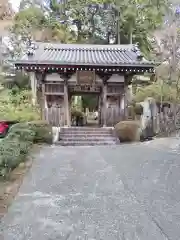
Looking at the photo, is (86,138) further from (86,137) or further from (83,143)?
(83,143)

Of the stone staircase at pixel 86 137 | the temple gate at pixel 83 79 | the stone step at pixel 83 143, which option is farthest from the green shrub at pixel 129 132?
the temple gate at pixel 83 79

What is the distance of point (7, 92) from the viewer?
72.0ft

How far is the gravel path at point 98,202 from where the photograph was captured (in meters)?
3.68

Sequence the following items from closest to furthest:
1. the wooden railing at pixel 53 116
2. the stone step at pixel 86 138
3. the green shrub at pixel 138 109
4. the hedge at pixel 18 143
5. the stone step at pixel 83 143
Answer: the hedge at pixel 18 143 < the stone step at pixel 83 143 < the stone step at pixel 86 138 < the green shrub at pixel 138 109 < the wooden railing at pixel 53 116

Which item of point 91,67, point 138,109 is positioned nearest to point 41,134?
point 91,67

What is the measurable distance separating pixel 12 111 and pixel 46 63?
3565 millimetres

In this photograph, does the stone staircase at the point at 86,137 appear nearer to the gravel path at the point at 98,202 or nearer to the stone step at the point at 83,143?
the stone step at the point at 83,143

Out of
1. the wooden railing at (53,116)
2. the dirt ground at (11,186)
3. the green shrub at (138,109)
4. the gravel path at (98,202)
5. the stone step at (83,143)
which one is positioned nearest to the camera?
the gravel path at (98,202)

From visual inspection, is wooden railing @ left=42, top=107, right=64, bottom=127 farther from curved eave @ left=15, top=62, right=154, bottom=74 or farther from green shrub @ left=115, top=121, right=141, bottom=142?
green shrub @ left=115, top=121, right=141, bottom=142

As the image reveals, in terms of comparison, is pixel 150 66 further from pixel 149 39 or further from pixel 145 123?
pixel 149 39

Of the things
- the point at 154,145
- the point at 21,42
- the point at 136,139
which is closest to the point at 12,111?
the point at 136,139

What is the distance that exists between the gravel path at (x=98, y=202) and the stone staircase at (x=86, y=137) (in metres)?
4.81

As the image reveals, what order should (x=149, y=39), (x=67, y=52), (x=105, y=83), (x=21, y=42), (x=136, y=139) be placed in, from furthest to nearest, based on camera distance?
(x=149, y=39), (x=21, y=42), (x=67, y=52), (x=105, y=83), (x=136, y=139)

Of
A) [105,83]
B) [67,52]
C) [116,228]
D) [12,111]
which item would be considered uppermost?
[67,52]
